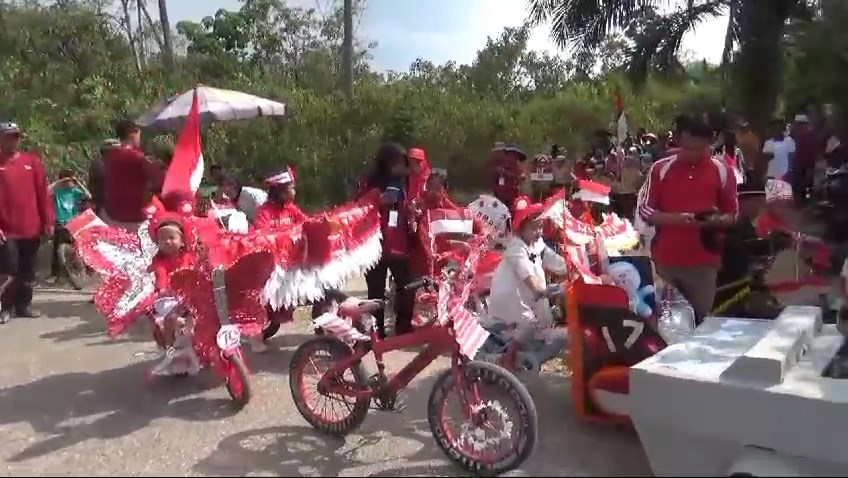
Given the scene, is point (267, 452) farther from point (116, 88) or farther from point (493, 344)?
point (116, 88)

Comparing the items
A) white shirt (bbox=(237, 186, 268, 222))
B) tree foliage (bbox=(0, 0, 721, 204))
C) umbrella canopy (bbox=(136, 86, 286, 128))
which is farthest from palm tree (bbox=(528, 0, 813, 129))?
white shirt (bbox=(237, 186, 268, 222))

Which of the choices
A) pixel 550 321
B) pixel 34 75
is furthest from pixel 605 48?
pixel 34 75

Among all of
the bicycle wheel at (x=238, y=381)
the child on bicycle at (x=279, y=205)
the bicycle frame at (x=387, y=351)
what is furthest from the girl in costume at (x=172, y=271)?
the bicycle frame at (x=387, y=351)

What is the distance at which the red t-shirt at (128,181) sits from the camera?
7660mm

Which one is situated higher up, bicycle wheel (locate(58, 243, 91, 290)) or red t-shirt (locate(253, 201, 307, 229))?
red t-shirt (locate(253, 201, 307, 229))

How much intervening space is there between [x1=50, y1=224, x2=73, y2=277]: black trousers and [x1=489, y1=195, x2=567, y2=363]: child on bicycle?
19.9ft

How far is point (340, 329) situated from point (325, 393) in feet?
1.22

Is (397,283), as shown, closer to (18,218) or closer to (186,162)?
(186,162)

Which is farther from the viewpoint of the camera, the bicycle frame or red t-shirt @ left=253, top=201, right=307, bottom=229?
red t-shirt @ left=253, top=201, right=307, bottom=229

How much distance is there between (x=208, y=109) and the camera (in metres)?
10.8

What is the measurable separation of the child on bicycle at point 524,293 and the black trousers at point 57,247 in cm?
608

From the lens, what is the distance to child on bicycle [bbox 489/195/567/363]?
5.27 m

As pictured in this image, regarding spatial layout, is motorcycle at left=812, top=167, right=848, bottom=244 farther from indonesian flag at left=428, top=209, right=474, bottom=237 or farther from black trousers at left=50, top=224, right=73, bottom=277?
black trousers at left=50, top=224, right=73, bottom=277

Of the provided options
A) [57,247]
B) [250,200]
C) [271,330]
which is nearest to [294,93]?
[57,247]
